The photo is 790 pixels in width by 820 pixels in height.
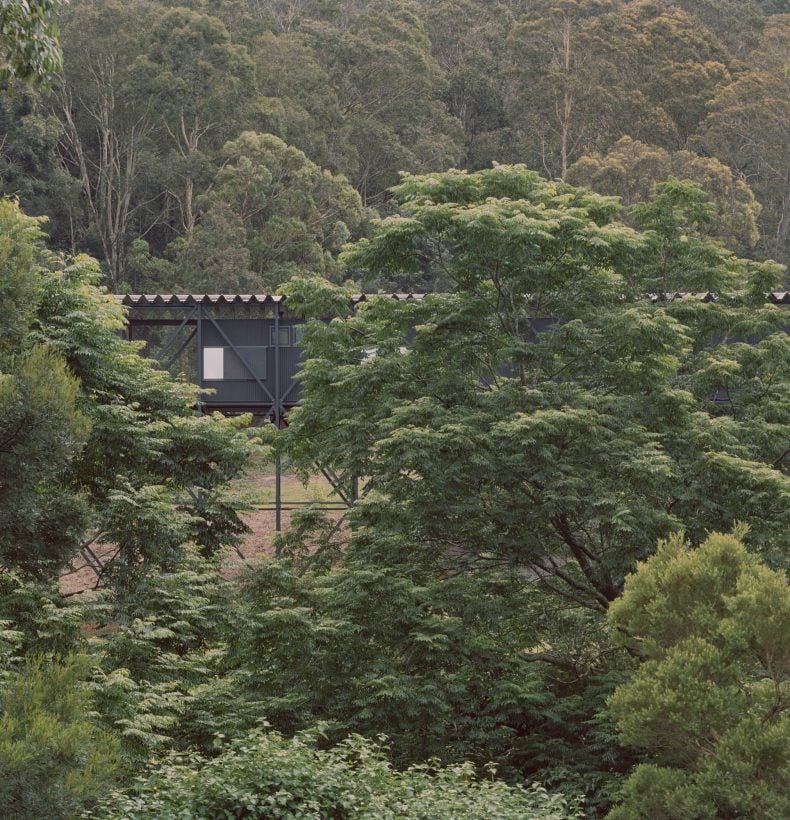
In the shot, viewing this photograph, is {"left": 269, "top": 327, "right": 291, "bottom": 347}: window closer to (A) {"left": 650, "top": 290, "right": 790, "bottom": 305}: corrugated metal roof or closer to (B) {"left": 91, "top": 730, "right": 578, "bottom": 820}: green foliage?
(A) {"left": 650, "top": 290, "right": 790, "bottom": 305}: corrugated metal roof

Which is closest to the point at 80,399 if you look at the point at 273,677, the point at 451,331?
the point at 273,677

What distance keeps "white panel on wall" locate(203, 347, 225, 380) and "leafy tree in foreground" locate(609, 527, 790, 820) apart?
19.2 m

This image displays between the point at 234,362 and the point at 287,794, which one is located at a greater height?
the point at 234,362

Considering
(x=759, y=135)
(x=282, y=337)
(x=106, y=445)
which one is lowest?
(x=106, y=445)

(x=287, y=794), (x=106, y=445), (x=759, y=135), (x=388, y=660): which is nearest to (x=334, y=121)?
(x=759, y=135)

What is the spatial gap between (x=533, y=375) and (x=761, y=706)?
5.95 m

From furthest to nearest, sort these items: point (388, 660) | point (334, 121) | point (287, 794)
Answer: point (334, 121) < point (388, 660) < point (287, 794)

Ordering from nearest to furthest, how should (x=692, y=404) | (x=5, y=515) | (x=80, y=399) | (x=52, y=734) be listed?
1. (x=52, y=734)
2. (x=5, y=515)
3. (x=80, y=399)
4. (x=692, y=404)

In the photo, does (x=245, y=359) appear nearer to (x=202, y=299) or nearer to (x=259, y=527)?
(x=202, y=299)

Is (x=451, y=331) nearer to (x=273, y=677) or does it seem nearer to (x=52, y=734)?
(x=273, y=677)

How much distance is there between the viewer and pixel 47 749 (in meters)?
6.84

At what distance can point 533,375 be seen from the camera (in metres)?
14.8

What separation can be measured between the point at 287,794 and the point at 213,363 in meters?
19.7

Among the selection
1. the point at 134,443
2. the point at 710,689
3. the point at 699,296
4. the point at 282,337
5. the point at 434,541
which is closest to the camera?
the point at 710,689
